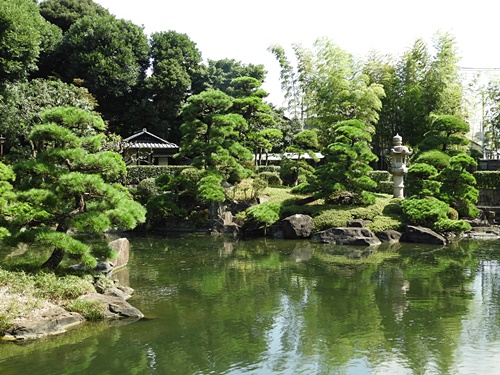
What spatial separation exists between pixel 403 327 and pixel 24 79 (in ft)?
78.7

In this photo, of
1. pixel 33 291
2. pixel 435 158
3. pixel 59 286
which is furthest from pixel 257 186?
pixel 33 291

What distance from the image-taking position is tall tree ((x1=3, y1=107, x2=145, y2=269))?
410 inches

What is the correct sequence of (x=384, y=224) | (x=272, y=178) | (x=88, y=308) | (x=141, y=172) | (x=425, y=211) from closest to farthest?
1. (x=88, y=308)
2. (x=425, y=211)
3. (x=384, y=224)
4. (x=272, y=178)
5. (x=141, y=172)

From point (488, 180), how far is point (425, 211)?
773cm

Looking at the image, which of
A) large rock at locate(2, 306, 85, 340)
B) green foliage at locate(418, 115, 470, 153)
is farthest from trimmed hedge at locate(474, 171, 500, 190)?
large rock at locate(2, 306, 85, 340)

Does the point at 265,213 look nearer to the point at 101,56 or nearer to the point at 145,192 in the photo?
the point at 145,192

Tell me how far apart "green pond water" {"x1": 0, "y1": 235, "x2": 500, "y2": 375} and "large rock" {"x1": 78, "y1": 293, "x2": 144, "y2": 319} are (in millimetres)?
270

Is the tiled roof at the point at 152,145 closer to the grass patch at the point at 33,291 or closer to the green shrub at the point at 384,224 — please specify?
the green shrub at the point at 384,224

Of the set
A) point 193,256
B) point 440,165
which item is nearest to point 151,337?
point 193,256

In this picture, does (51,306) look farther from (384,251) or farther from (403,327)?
(384,251)

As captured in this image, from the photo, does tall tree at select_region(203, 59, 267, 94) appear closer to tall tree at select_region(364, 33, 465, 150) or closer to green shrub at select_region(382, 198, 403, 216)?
tall tree at select_region(364, 33, 465, 150)

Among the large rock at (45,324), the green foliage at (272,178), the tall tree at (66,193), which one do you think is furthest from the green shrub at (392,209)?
the large rock at (45,324)

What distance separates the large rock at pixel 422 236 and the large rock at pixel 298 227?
373 centimetres

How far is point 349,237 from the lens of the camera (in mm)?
19453
